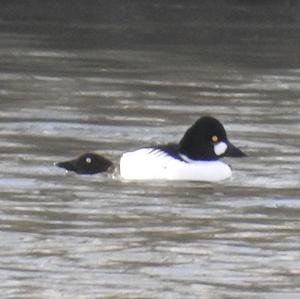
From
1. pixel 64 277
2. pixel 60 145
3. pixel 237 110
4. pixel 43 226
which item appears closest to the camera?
pixel 64 277

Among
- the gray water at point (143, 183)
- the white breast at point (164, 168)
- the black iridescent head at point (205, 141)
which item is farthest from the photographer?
the black iridescent head at point (205, 141)

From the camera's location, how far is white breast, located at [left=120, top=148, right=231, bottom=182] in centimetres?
1444

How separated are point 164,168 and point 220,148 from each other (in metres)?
0.60

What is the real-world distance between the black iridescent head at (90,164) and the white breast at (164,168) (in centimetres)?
15

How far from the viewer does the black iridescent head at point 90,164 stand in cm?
1445

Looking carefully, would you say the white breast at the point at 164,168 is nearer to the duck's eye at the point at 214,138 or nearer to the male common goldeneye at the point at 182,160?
the male common goldeneye at the point at 182,160

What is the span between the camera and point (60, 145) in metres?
16.0

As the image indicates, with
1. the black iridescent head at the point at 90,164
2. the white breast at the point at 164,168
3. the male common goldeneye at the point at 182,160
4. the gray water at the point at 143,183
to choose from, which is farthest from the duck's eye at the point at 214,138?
the black iridescent head at the point at 90,164

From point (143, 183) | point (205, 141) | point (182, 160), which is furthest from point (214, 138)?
point (143, 183)

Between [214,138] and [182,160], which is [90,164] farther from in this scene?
[214,138]

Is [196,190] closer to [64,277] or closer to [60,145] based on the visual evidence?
[60,145]

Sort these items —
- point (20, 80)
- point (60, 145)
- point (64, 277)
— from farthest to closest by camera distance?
point (20, 80)
point (60, 145)
point (64, 277)

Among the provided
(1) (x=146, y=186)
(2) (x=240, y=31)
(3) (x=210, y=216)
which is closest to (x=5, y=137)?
(1) (x=146, y=186)

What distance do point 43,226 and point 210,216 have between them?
134 centimetres
